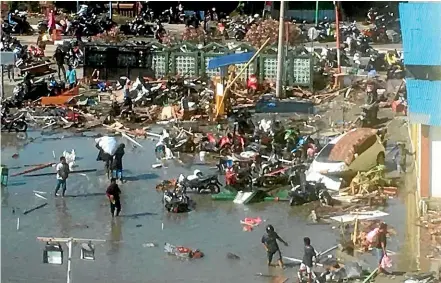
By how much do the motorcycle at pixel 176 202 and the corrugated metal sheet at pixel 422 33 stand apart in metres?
4.97

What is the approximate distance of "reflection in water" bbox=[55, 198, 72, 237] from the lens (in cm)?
1867

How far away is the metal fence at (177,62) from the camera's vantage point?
1259 inches

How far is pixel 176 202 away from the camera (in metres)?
19.8

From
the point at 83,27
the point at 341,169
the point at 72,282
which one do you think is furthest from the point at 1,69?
the point at 72,282

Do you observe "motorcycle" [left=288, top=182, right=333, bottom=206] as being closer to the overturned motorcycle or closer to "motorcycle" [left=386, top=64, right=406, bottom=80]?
the overturned motorcycle

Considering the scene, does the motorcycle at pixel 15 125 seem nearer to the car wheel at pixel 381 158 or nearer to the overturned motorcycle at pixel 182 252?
the car wheel at pixel 381 158

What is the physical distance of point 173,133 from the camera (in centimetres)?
2602

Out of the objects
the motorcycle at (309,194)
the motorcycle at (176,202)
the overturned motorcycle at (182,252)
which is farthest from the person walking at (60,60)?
the overturned motorcycle at (182,252)

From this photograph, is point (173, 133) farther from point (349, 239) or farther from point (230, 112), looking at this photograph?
point (349, 239)

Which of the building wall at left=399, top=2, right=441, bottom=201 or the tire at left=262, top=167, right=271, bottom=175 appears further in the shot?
the tire at left=262, top=167, right=271, bottom=175

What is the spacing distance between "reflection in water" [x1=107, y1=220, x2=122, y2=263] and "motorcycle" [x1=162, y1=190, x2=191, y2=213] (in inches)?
40.6

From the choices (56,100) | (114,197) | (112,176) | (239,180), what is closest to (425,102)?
(239,180)

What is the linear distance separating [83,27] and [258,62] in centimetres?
1332

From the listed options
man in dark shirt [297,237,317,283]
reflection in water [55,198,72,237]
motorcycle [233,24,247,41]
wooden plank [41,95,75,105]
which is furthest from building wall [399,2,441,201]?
motorcycle [233,24,247,41]
